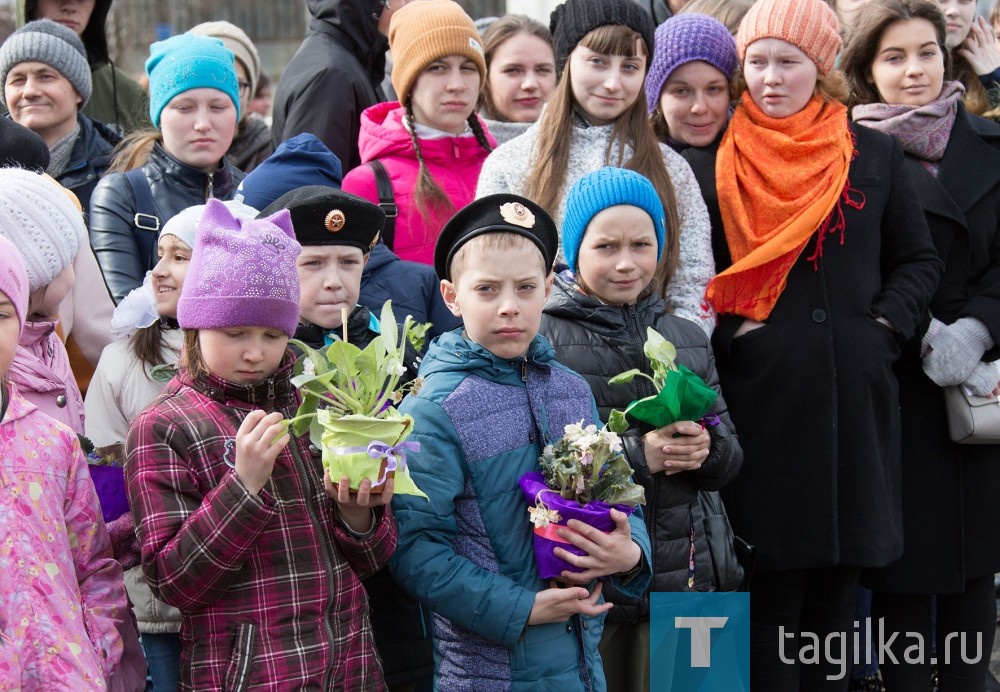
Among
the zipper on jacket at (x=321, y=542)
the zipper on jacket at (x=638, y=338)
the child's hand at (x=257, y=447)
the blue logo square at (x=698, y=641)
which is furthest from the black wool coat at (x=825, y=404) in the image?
A: the child's hand at (x=257, y=447)

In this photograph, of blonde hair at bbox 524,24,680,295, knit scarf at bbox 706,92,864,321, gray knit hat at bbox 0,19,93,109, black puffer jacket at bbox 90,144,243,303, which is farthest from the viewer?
gray knit hat at bbox 0,19,93,109

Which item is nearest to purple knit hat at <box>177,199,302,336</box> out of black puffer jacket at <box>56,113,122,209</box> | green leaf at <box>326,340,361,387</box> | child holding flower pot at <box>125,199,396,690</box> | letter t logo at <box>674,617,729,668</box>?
child holding flower pot at <box>125,199,396,690</box>

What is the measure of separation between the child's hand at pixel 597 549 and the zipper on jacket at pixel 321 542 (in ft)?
1.84

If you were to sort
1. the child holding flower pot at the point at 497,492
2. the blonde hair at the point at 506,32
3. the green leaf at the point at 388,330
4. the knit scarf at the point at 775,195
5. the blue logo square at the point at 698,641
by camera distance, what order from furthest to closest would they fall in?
the blonde hair at the point at 506,32 < the knit scarf at the point at 775,195 < the blue logo square at the point at 698,641 < the child holding flower pot at the point at 497,492 < the green leaf at the point at 388,330

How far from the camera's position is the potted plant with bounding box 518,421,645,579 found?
280 centimetres

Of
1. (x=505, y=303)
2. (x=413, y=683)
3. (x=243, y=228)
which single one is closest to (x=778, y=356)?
(x=505, y=303)

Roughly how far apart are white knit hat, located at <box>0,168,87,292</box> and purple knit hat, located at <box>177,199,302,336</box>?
0.56m

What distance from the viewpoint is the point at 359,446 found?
247 cm

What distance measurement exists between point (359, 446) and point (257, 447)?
23 cm

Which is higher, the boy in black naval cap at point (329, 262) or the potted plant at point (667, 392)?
the boy in black naval cap at point (329, 262)

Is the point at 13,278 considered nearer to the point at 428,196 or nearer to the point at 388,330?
the point at 388,330

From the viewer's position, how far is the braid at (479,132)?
4.47 m

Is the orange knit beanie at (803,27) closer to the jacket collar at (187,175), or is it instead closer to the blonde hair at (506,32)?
the blonde hair at (506,32)

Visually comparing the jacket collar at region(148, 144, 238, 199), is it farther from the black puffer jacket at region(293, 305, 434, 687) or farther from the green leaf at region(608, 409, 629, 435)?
the green leaf at region(608, 409, 629, 435)
